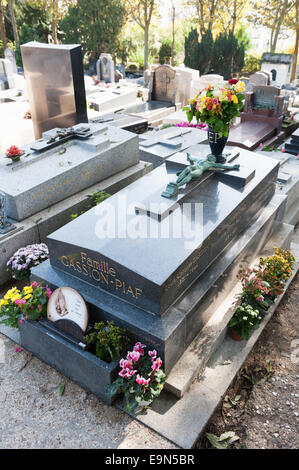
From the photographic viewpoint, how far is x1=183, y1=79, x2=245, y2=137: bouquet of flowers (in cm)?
502

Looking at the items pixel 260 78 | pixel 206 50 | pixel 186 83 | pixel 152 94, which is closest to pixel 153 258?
pixel 186 83

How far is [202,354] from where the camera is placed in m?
4.06

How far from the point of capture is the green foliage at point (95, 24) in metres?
26.4

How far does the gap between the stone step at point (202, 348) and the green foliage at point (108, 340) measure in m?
0.58

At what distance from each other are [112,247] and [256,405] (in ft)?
7.27

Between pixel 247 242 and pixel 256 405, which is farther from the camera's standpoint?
pixel 247 242

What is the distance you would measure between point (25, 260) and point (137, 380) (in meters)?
2.51

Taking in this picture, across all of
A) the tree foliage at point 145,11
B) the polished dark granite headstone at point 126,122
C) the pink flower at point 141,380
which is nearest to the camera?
the pink flower at point 141,380

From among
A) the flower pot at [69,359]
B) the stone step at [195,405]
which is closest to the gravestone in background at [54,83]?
the flower pot at [69,359]

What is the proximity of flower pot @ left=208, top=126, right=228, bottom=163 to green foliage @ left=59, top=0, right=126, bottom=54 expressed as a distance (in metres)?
24.8

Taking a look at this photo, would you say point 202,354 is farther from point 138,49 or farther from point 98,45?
point 138,49

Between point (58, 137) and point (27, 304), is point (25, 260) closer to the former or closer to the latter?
point (27, 304)

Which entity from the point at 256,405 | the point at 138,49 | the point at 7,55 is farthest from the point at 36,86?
the point at 138,49

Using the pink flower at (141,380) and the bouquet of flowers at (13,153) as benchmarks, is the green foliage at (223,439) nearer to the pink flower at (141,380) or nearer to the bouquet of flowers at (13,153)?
the pink flower at (141,380)
